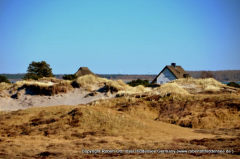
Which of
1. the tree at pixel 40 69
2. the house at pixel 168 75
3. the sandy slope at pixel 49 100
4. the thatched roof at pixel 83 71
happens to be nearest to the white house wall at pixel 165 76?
the house at pixel 168 75

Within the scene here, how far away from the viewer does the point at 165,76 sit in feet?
192

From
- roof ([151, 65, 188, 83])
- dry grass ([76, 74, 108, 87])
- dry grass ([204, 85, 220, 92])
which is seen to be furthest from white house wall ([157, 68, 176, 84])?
dry grass ([204, 85, 220, 92])

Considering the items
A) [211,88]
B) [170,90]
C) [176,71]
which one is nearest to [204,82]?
[211,88]

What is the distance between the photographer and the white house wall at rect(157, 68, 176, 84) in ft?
190

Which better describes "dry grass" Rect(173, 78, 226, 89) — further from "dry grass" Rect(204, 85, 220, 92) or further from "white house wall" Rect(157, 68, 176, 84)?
"white house wall" Rect(157, 68, 176, 84)

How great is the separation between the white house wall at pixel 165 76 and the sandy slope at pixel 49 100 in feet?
83.6

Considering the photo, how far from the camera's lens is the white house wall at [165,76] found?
190 feet

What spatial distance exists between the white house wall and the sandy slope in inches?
1003

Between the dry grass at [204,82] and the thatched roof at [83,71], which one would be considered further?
the thatched roof at [83,71]

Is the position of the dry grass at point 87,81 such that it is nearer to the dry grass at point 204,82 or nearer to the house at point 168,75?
the dry grass at point 204,82

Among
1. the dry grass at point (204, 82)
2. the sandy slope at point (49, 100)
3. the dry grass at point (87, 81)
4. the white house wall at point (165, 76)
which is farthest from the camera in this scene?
the white house wall at point (165, 76)

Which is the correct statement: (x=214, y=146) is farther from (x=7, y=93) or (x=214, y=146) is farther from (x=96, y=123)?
(x=7, y=93)

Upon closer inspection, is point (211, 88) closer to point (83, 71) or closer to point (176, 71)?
point (83, 71)

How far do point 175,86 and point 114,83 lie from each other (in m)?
5.50
